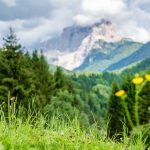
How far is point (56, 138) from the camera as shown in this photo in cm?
683

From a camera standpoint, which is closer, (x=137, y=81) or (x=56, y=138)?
(x=137, y=81)

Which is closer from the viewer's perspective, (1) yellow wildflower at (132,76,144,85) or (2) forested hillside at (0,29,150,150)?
(1) yellow wildflower at (132,76,144,85)

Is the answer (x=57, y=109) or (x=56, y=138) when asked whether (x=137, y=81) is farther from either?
(x=57, y=109)

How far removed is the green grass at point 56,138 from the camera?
6461 mm

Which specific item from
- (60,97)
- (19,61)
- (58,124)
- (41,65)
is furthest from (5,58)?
(58,124)

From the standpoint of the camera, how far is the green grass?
6.46 meters

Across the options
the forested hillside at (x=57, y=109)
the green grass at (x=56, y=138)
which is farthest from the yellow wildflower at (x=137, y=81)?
the green grass at (x=56, y=138)

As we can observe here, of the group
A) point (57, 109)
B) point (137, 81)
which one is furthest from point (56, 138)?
point (137, 81)

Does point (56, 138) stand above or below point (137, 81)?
below

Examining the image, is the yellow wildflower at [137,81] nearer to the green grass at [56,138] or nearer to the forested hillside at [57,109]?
the forested hillside at [57,109]

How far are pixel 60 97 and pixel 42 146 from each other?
218ft

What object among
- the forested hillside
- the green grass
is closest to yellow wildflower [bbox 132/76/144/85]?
the forested hillside

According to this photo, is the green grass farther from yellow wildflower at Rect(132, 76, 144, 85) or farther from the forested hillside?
yellow wildflower at Rect(132, 76, 144, 85)

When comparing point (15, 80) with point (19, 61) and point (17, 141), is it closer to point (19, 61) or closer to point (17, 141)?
point (19, 61)
